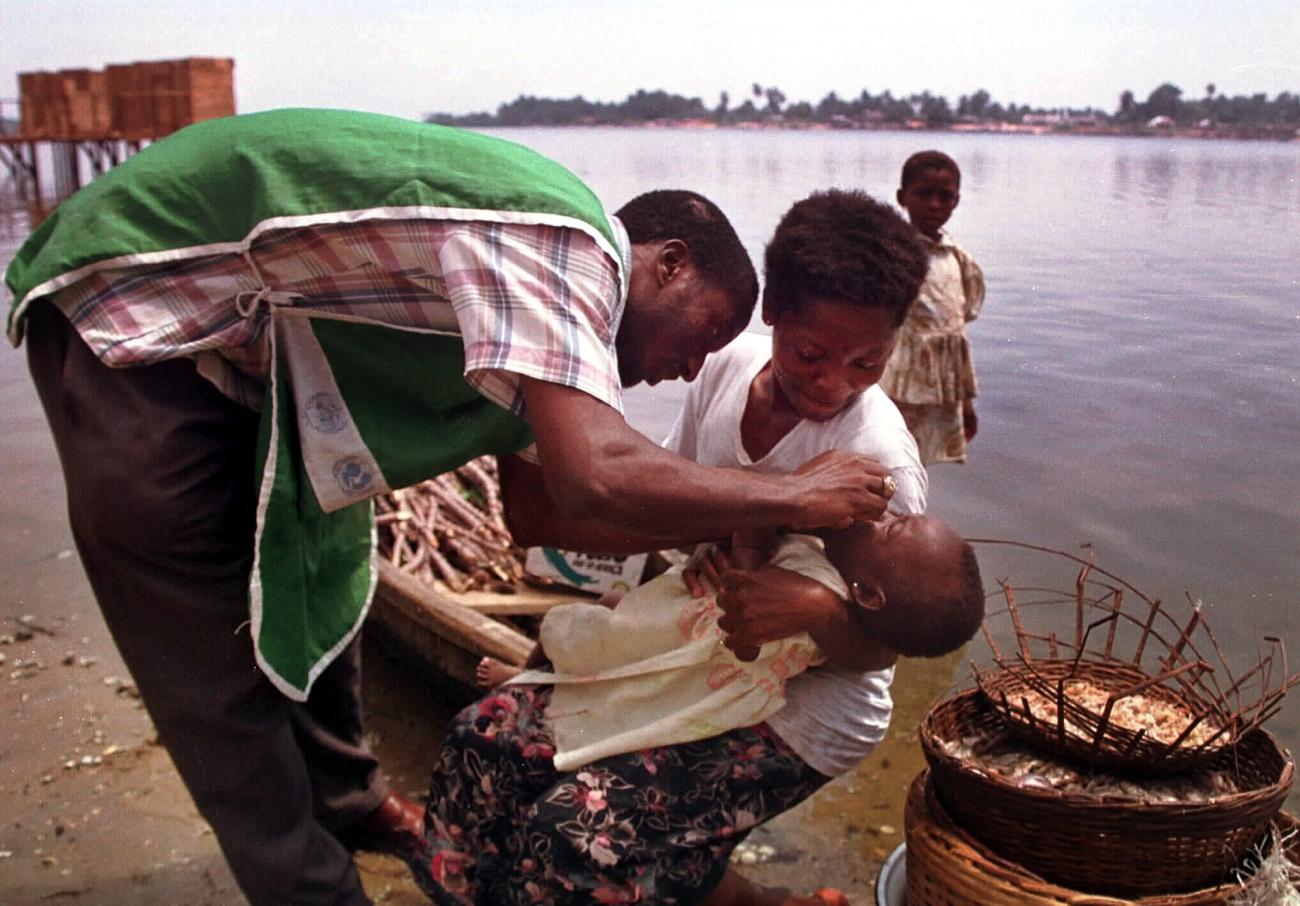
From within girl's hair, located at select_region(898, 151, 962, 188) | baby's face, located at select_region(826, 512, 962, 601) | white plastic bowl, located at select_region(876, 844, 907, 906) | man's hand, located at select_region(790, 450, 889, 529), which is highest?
girl's hair, located at select_region(898, 151, 962, 188)

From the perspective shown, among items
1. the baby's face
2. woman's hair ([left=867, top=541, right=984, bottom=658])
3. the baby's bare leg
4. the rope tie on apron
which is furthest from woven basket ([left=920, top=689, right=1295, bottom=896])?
the rope tie on apron

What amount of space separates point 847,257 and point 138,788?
2617 mm

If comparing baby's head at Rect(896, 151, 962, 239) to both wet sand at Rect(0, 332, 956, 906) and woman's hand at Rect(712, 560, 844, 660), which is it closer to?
wet sand at Rect(0, 332, 956, 906)

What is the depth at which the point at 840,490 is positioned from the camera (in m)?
2.00

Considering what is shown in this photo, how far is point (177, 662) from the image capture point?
2258 millimetres

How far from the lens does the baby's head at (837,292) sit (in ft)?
7.18

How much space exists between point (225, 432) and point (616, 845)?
1004 mm

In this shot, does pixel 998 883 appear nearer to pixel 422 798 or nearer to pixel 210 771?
pixel 210 771

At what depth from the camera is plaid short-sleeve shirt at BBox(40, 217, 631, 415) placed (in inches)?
69.4

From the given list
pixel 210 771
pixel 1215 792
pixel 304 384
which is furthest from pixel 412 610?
pixel 1215 792

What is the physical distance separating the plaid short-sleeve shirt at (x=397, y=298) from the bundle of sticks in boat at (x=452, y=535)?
2.32m

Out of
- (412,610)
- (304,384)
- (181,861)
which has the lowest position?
(181,861)

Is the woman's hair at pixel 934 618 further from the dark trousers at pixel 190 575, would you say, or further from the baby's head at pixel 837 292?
the dark trousers at pixel 190 575

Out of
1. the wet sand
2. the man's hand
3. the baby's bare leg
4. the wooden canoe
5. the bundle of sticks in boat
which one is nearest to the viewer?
the man's hand
